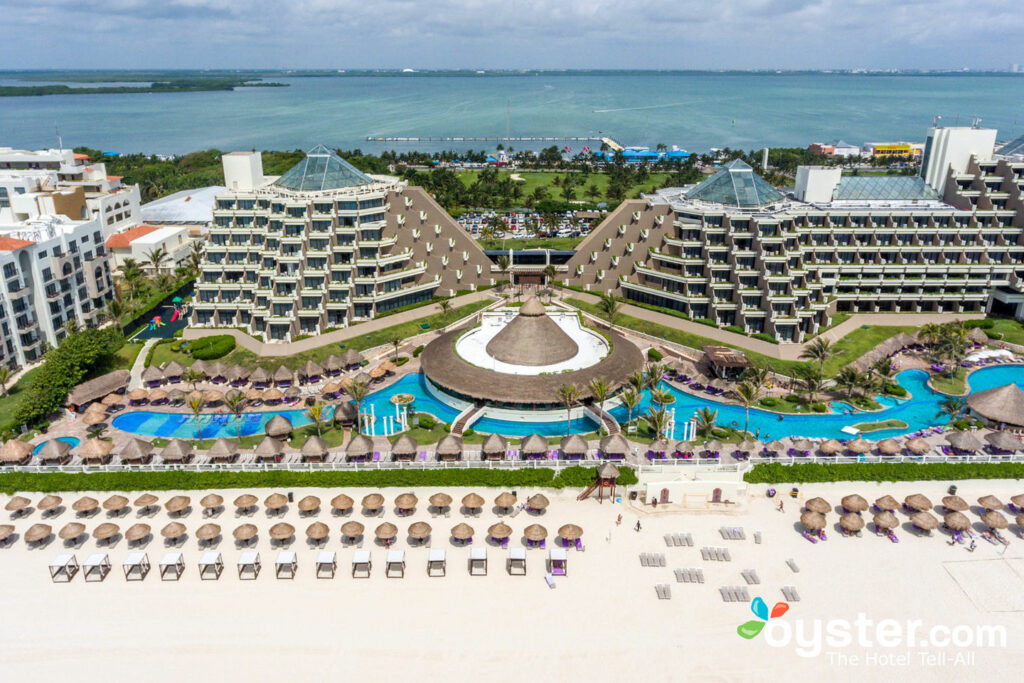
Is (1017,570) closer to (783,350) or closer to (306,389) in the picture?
(783,350)

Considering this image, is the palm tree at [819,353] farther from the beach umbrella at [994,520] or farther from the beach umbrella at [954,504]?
the beach umbrella at [994,520]

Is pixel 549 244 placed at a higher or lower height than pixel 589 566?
higher

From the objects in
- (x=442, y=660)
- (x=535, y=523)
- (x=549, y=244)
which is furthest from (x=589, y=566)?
(x=549, y=244)

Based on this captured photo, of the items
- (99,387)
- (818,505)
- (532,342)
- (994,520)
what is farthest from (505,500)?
(99,387)

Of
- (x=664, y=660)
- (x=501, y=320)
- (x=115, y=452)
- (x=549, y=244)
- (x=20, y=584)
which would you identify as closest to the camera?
(x=664, y=660)

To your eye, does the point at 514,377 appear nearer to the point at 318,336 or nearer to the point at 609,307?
Answer: the point at 609,307

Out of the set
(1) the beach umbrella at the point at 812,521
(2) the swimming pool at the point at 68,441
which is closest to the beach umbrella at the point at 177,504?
(2) the swimming pool at the point at 68,441
